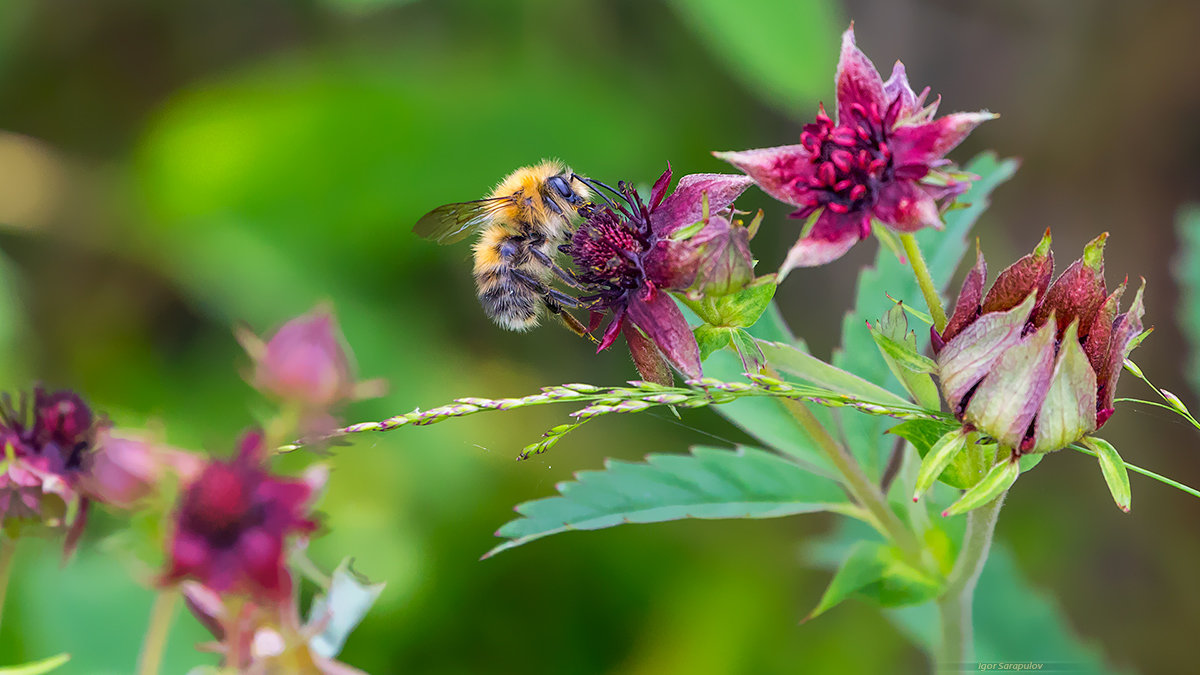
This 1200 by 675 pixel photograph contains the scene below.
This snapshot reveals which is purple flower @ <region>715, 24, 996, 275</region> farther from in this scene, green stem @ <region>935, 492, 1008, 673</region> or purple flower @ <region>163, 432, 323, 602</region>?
purple flower @ <region>163, 432, 323, 602</region>

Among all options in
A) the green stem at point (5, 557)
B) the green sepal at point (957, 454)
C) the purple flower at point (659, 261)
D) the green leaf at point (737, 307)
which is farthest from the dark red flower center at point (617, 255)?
the green stem at point (5, 557)

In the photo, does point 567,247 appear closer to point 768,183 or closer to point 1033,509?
point 768,183

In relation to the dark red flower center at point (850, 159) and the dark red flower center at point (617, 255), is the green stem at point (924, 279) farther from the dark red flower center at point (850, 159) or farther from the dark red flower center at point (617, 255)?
the dark red flower center at point (617, 255)

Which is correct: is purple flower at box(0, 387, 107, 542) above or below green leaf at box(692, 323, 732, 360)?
below

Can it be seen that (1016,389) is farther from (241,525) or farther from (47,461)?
(47,461)

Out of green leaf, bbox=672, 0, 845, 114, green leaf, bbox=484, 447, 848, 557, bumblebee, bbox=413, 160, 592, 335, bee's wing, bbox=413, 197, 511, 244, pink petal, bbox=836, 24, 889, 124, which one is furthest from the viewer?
green leaf, bbox=672, 0, 845, 114

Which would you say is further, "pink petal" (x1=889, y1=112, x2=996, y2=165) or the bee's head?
the bee's head

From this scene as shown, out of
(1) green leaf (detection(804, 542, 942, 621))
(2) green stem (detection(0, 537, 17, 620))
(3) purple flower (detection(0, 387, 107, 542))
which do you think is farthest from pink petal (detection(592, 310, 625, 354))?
(2) green stem (detection(0, 537, 17, 620))
